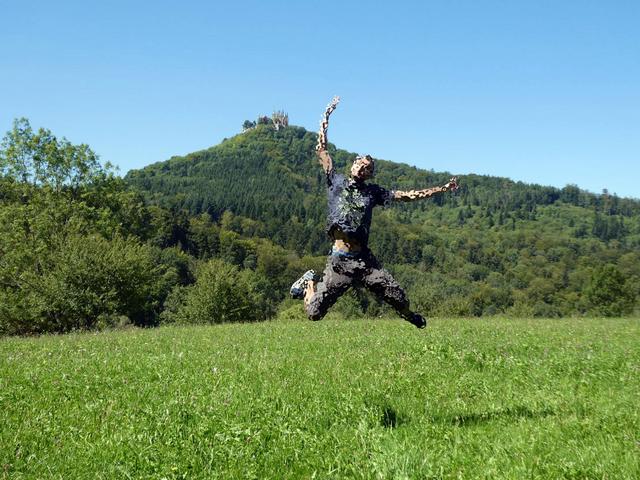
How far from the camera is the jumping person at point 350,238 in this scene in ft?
23.1

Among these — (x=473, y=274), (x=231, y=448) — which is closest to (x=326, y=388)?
(x=231, y=448)

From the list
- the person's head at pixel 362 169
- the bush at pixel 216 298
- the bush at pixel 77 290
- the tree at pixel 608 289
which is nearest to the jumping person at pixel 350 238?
the person's head at pixel 362 169

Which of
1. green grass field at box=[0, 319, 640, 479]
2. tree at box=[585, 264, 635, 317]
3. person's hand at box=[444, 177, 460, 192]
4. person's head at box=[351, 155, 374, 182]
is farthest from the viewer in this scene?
tree at box=[585, 264, 635, 317]

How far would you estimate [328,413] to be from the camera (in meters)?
7.62

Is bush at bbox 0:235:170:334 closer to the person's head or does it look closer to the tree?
the person's head

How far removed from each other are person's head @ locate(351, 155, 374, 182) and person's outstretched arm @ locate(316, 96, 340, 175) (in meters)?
0.35

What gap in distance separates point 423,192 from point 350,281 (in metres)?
1.60

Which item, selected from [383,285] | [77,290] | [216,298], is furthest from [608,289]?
[383,285]

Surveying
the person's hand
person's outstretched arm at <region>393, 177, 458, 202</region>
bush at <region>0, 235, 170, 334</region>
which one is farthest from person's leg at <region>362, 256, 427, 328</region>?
bush at <region>0, 235, 170, 334</region>

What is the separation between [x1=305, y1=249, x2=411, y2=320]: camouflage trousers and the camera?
23.1 feet

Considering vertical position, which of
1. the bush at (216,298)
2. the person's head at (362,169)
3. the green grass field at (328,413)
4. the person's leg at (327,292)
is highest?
the person's head at (362,169)

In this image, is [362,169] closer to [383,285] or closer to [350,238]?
[350,238]

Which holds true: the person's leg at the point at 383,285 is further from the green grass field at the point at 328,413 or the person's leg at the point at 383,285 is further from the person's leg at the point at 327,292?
the green grass field at the point at 328,413

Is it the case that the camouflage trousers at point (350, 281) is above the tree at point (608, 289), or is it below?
above
